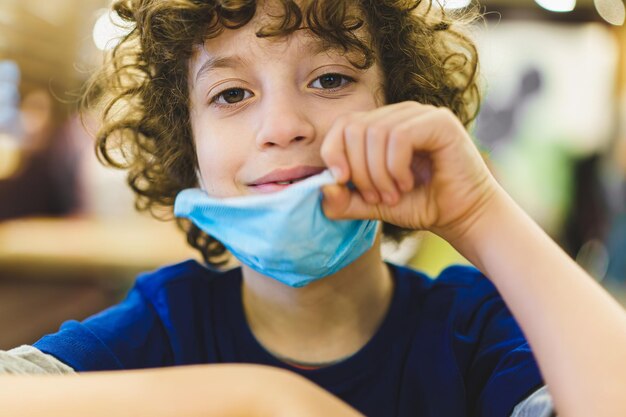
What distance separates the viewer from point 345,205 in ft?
2.20

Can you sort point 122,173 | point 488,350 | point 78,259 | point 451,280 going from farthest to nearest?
point 78,259 < point 122,173 < point 451,280 < point 488,350

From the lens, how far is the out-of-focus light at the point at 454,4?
1.03 meters

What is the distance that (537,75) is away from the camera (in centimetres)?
Result: 288

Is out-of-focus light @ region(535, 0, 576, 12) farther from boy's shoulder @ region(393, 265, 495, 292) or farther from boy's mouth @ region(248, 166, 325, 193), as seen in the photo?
boy's mouth @ region(248, 166, 325, 193)

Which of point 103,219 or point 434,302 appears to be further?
point 103,219

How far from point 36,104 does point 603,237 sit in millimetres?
2579

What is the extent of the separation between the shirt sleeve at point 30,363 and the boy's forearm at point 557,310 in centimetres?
51

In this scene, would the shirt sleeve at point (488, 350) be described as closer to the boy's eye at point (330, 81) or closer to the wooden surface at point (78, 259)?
the boy's eye at point (330, 81)

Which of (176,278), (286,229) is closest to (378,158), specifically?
(286,229)

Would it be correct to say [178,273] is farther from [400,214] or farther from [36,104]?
[36,104]

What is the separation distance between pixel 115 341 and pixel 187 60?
16.4 inches

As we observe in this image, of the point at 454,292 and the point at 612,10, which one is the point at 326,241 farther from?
the point at 612,10

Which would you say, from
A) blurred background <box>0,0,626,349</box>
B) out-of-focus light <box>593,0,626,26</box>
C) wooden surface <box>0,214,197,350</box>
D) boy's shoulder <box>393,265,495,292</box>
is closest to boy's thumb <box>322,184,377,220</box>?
boy's shoulder <box>393,265,495,292</box>

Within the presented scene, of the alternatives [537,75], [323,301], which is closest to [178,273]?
[323,301]
